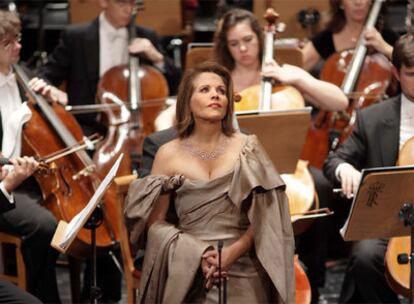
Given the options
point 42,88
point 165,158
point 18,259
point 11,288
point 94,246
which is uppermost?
point 42,88

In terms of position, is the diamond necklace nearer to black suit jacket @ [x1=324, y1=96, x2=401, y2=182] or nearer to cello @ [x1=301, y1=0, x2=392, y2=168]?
black suit jacket @ [x1=324, y1=96, x2=401, y2=182]

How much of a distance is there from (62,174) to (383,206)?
1451mm

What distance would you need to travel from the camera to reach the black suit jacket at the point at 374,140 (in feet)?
14.1

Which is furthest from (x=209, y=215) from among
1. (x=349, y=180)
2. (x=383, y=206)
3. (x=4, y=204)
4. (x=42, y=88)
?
(x=42, y=88)

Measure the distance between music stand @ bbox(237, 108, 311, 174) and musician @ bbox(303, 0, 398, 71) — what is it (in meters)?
1.36

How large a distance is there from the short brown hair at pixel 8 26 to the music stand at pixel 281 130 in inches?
44.2

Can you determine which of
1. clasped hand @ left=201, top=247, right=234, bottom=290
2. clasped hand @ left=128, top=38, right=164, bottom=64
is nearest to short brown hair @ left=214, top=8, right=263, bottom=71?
clasped hand @ left=128, top=38, right=164, bottom=64

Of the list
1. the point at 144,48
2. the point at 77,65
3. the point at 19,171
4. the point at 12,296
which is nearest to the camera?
the point at 12,296

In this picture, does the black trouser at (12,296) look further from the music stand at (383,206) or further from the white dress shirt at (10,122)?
the music stand at (383,206)

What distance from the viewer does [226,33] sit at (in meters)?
4.75

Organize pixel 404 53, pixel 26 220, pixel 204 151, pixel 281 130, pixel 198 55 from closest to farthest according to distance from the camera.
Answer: pixel 204 151
pixel 281 130
pixel 404 53
pixel 26 220
pixel 198 55

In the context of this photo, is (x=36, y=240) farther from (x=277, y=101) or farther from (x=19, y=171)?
(x=277, y=101)

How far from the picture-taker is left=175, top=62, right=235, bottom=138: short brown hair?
11.8 ft

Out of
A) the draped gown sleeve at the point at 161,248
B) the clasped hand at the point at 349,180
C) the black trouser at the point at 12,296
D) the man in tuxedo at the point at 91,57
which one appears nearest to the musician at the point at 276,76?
the clasped hand at the point at 349,180
